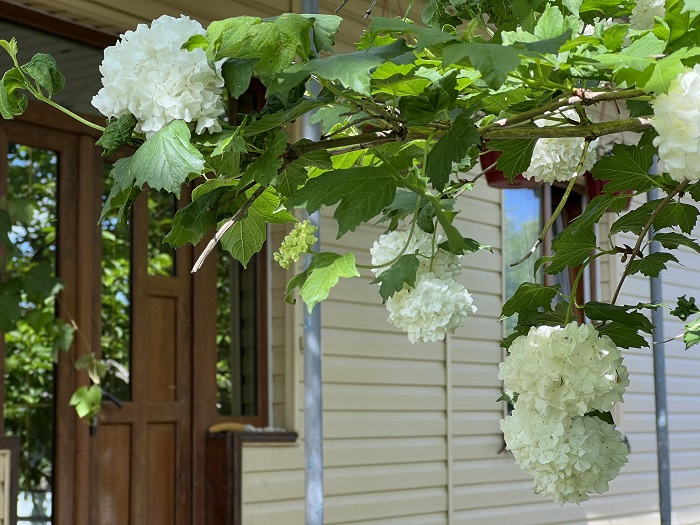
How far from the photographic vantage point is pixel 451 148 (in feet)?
4.10

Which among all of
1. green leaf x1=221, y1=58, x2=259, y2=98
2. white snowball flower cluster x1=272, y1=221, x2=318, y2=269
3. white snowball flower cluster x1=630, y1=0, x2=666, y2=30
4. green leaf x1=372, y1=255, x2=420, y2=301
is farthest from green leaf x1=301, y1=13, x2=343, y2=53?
white snowball flower cluster x1=630, y1=0, x2=666, y2=30

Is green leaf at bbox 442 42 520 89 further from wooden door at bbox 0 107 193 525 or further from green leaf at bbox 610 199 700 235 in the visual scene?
wooden door at bbox 0 107 193 525

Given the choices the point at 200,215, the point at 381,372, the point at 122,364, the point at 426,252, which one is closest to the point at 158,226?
the point at 122,364

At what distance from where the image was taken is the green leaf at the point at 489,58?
1.01m

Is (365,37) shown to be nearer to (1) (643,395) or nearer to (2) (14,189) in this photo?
(2) (14,189)

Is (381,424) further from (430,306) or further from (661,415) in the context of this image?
(430,306)

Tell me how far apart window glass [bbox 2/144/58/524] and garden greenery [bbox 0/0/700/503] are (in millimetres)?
2844

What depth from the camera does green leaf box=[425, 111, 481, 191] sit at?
1.24m

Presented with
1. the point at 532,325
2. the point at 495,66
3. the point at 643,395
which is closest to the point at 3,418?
the point at 532,325

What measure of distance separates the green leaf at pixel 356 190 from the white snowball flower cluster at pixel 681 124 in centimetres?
29

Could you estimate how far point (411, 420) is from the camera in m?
5.95

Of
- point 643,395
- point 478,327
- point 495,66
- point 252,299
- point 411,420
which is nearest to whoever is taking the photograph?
point 495,66

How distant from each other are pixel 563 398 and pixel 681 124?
0.47 meters

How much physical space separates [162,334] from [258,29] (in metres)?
3.80
